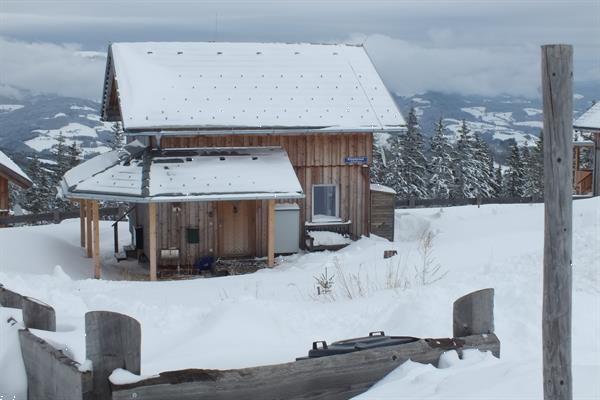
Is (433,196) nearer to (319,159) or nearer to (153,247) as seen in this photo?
(319,159)

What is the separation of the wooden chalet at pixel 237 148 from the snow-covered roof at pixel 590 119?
33.8ft

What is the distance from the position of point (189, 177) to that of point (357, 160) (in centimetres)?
563

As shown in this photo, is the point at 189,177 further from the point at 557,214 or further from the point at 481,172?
the point at 481,172

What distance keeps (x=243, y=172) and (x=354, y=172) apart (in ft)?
13.8

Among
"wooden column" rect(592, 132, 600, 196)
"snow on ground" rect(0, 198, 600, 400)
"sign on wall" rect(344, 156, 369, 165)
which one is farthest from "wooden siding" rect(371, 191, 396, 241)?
"wooden column" rect(592, 132, 600, 196)

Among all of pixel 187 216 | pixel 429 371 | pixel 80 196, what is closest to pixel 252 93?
pixel 187 216

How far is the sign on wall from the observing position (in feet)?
76.8

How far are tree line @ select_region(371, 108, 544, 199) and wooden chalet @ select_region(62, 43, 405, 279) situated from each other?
26666mm

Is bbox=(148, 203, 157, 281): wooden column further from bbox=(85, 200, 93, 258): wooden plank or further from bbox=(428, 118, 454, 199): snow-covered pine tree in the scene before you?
bbox=(428, 118, 454, 199): snow-covered pine tree

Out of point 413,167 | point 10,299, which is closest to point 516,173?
point 413,167

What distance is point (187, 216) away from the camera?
71.8 ft

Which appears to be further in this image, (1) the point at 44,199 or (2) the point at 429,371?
(1) the point at 44,199

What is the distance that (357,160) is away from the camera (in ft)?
77.0

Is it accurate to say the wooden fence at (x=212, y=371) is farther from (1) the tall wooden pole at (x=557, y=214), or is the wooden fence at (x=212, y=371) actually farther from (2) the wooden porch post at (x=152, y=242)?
(2) the wooden porch post at (x=152, y=242)
